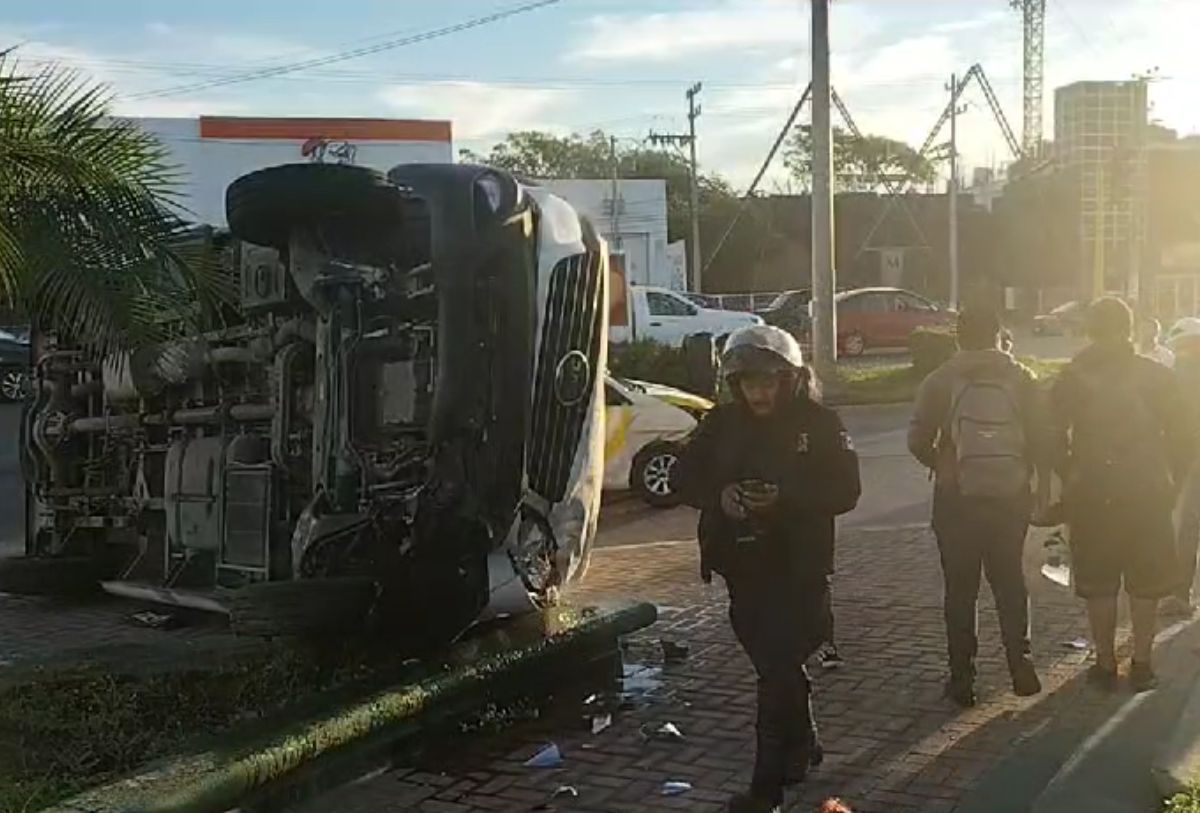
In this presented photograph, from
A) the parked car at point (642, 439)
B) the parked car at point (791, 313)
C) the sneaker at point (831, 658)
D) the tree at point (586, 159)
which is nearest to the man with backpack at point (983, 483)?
the sneaker at point (831, 658)

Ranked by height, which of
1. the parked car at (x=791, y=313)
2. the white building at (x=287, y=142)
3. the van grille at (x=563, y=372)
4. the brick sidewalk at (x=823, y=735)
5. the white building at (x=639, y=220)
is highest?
the white building at (x=287, y=142)

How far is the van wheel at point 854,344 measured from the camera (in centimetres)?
3250

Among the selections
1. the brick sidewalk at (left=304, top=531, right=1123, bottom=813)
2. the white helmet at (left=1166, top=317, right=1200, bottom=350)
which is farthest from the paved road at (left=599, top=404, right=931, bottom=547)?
the white helmet at (left=1166, top=317, right=1200, bottom=350)

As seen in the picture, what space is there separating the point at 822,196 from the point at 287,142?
809 inches

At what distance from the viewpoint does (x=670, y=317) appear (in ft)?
89.1

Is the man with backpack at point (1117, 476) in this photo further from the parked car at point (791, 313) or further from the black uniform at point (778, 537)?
the parked car at point (791, 313)

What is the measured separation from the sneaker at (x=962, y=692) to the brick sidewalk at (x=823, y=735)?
0.06 m

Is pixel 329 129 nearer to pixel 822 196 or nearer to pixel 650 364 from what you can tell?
pixel 822 196

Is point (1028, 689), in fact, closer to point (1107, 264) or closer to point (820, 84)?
point (820, 84)

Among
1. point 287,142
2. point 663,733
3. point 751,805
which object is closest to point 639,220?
point 287,142

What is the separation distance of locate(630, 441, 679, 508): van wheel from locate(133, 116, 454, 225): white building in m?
22.6

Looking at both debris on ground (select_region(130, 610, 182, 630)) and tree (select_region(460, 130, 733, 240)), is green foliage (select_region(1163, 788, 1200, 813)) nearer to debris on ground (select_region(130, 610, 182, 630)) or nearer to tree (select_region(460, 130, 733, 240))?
debris on ground (select_region(130, 610, 182, 630))

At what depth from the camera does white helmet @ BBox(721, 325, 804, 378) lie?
4973 mm

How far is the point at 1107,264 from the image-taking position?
44031mm
